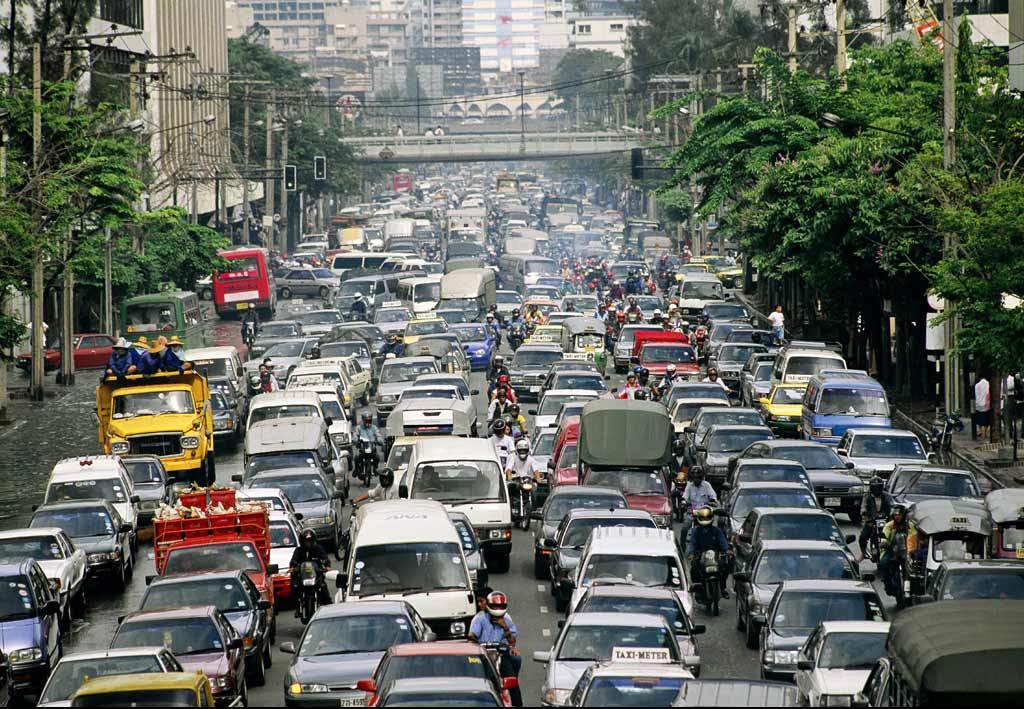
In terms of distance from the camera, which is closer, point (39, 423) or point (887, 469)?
point (887, 469)

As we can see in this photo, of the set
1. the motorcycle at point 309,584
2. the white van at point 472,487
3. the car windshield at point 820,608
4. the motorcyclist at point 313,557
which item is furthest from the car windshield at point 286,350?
the car windshield at point 820,608

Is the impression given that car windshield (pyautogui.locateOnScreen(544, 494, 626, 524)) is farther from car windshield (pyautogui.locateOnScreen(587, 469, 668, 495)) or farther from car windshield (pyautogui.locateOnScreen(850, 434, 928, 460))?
car windshield (pyautogui.locateOnScreen(850, 434, 928, 460))

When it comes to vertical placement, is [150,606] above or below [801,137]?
below

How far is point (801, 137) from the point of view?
54.5 meters

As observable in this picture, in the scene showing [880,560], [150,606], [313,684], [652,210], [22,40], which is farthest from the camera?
[652,210]

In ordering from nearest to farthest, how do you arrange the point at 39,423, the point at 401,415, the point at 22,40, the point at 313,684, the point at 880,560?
the point at 313,684, the point at 880,560, the point at 401,415, the point at 39,423, the point at 22,40

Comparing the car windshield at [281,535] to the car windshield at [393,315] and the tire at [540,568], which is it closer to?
the tire at [540,568]

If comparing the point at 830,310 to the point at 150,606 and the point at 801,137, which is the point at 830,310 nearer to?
the point at 801,137

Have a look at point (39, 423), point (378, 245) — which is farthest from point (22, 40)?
point (378, 245)

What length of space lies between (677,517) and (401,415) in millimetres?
6115

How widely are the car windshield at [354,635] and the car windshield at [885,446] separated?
15954 millimetres

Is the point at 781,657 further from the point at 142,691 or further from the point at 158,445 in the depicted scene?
the point at 158,445

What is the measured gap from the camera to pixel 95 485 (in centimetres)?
3212

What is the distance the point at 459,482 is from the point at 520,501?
4115mm
